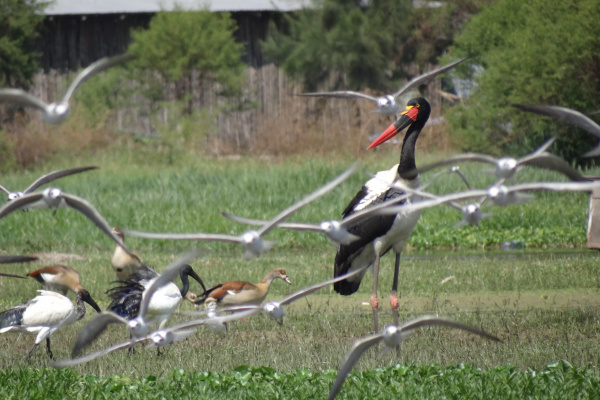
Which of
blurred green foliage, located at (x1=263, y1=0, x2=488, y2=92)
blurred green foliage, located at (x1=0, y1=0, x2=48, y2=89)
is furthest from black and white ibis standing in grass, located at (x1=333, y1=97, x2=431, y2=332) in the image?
blurred green foliage, located at (x1=0, y1=0, x2=48, y2=89)

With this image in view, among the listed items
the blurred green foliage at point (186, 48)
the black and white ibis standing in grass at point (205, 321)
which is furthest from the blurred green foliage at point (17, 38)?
the black and white ibis standing in grass at point (205, 321)

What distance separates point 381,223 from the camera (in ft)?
23.4

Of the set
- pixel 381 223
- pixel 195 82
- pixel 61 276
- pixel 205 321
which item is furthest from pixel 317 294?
pixel 195 82

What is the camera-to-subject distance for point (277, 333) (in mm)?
7266

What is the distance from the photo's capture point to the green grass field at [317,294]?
17.3ft

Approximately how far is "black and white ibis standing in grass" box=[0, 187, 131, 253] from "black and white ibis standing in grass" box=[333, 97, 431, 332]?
4.01 metres

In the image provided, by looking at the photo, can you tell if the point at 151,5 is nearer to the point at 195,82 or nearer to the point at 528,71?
the point at 195,82

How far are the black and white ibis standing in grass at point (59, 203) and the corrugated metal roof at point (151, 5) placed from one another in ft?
72.1

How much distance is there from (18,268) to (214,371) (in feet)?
18.6

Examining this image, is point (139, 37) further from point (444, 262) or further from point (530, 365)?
point (530, 365)

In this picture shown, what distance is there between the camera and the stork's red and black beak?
502cm

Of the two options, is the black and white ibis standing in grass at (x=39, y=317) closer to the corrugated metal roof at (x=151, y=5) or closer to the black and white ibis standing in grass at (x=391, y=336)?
the black and white ibis standing in grass at (x=391, y=336)

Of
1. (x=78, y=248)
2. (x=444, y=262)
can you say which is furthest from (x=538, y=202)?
(x=78, y=248)

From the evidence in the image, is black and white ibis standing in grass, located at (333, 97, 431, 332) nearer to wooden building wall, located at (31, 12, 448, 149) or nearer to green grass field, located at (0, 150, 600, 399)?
green grass field, located at (0, 150, 600, 399)
